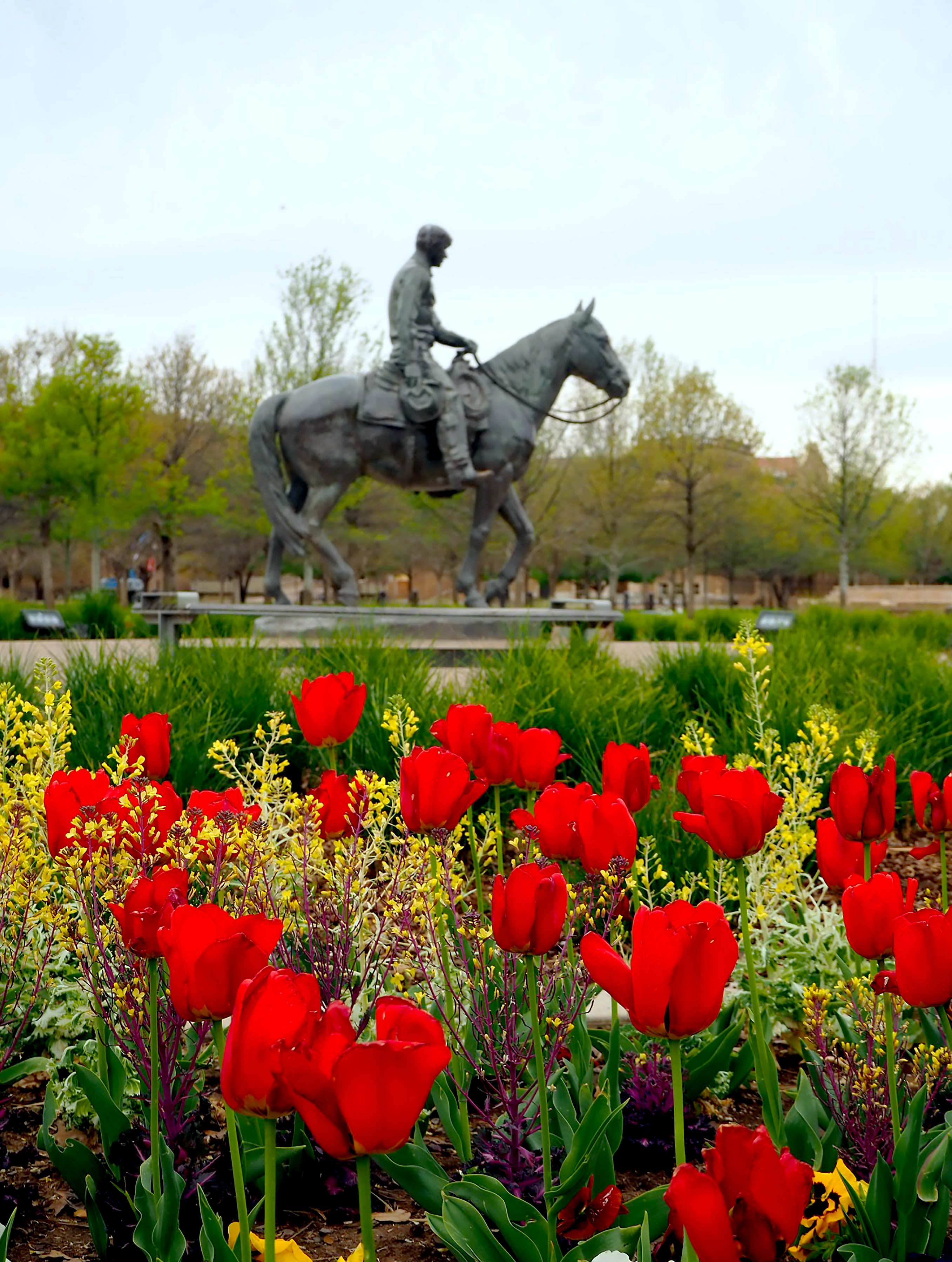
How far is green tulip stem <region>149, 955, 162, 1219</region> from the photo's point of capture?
157 cm

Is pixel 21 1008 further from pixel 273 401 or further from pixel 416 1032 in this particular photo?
pixel 273 401

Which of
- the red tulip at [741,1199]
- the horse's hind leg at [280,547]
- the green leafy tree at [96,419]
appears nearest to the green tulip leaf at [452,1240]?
the red tulip at [741,1199]

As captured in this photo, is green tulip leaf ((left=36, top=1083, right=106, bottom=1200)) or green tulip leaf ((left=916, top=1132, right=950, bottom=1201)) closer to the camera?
green tulip leaf ((left=916, top=1132, right=950, bottom=1201))

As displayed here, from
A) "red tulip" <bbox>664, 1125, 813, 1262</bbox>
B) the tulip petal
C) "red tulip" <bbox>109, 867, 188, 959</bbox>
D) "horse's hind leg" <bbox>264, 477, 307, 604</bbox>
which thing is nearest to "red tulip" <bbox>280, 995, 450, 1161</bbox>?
the tulip petal

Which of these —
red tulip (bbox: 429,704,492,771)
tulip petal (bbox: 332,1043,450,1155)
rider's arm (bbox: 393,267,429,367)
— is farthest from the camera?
rider's arm (bbox: 393,267,429,367)

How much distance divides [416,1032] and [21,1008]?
1998 millimetres

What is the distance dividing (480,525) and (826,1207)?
35.3 ft

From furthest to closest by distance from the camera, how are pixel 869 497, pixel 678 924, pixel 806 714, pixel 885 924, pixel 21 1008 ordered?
pixel 869 497 < pixel 806 714 < pixel 21 1008 < pixel 885 924 < pixel 678 924

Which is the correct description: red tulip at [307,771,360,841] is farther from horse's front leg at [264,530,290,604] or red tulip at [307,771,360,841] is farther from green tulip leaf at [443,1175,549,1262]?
horse's front leg at [264,530,290,604]

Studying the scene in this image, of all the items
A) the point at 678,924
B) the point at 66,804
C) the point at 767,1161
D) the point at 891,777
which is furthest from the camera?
the point at 891,777

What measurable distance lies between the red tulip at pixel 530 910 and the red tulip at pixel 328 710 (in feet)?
4.32

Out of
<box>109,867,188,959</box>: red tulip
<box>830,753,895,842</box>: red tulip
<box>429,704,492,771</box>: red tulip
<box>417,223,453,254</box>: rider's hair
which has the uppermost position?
<box>417,223,453,254</box>: rider's hair

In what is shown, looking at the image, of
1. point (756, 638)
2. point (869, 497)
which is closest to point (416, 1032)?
point (756, 638)

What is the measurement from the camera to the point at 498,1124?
6.81ft
